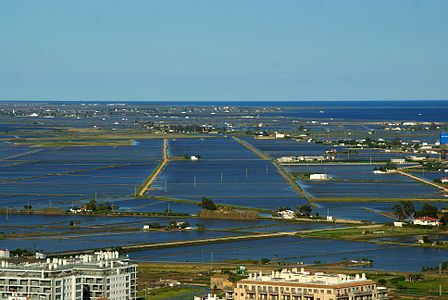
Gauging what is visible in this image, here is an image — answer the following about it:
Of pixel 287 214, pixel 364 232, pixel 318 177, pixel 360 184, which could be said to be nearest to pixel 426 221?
pixel 364 232

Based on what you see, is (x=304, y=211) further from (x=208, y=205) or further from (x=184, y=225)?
(x=184, y=225)

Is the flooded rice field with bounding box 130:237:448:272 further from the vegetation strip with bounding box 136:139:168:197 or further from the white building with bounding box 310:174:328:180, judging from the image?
the white building with bounding box 310:174:328:180

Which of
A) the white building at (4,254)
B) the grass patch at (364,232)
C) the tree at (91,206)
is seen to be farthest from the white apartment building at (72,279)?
the tree at (91,206)

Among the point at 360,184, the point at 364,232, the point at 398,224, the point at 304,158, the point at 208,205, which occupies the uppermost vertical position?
the point at 304,158

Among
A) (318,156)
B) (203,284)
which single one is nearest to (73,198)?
(203,284)

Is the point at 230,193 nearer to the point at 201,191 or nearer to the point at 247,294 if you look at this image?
the point at 201,191

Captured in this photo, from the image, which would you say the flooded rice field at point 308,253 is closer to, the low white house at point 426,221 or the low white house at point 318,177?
the low white house at point 426,221
